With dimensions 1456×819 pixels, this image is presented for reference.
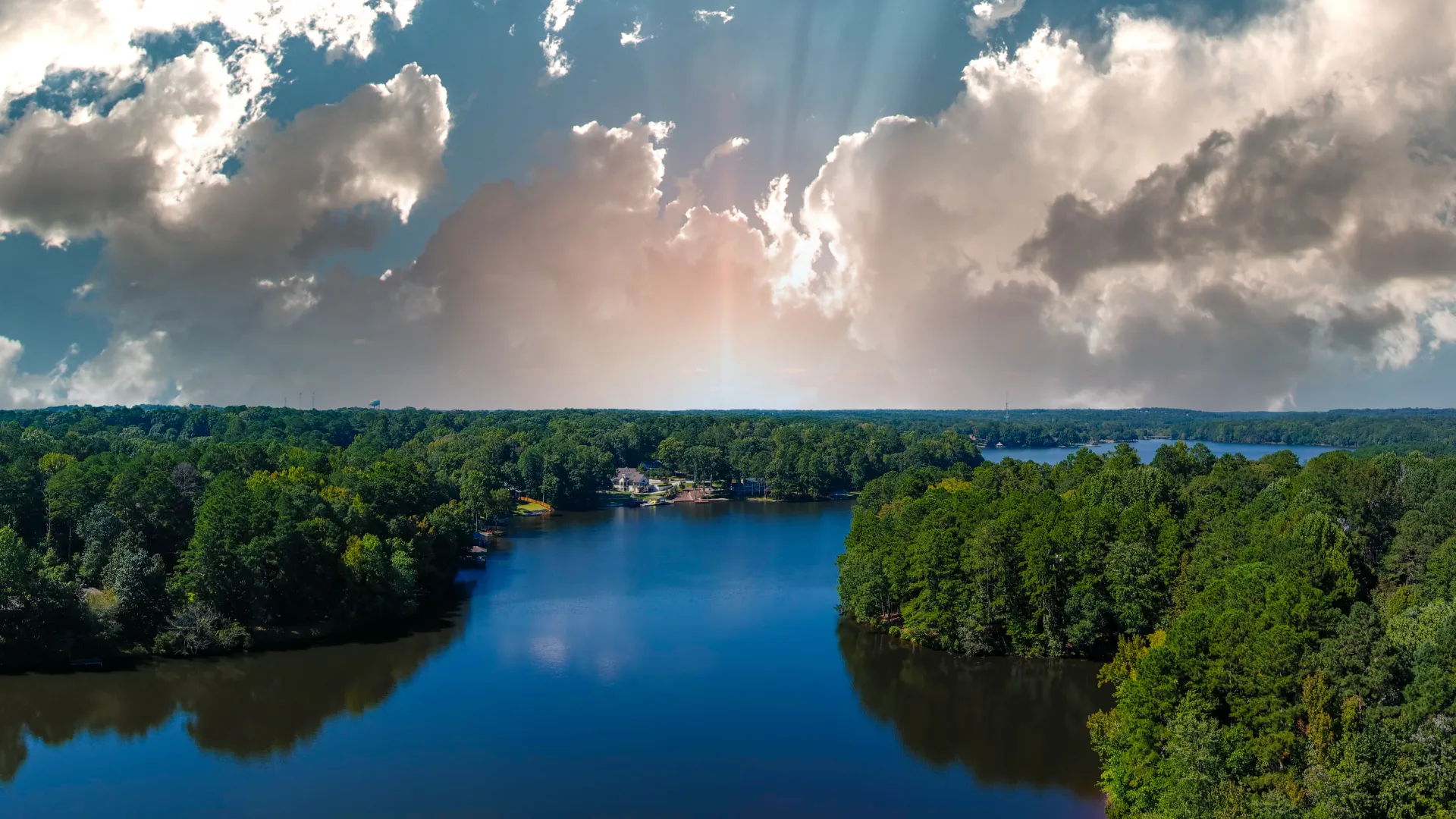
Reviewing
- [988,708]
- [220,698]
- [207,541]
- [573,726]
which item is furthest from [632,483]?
[988,708]

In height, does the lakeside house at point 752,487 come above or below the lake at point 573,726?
above

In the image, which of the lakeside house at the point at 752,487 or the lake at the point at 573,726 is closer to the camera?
the lake at the point at 573,726

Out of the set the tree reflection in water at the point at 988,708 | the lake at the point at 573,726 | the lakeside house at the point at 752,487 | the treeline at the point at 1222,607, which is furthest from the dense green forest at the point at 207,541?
the lakeside house at the point at 752,487

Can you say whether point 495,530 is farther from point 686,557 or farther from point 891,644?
point 891,644

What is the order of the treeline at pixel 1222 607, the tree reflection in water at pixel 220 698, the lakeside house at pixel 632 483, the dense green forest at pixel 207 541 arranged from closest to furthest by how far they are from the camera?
1. the treeline at pixel 1222 607
2. the tree reflection in water at pixel 220 698
3. the dense green forest at pixel 207 541
4. the lakeside house at pixel 632 483

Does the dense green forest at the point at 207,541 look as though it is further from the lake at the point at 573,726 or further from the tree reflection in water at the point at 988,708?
the tree reflection in water at the point at 988,708

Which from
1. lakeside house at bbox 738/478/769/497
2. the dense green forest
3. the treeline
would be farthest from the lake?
lakeside house at bbox 738/478/769/497

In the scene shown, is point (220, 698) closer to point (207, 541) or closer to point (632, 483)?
point (207, 541)
